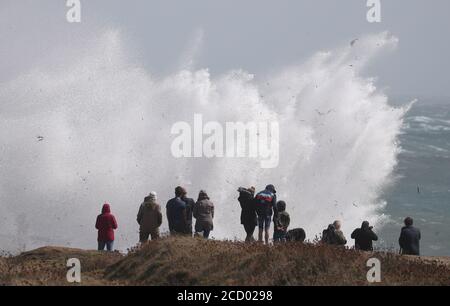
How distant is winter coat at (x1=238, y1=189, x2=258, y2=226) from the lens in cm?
1798

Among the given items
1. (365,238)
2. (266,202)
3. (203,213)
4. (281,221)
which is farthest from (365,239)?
(203,213)

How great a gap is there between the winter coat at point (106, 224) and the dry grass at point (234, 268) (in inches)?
50.2

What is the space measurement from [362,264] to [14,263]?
893 cm

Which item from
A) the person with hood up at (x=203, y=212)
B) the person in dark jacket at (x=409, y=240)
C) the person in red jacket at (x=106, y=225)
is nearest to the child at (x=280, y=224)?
the person with hood up at (x=203, y=212)

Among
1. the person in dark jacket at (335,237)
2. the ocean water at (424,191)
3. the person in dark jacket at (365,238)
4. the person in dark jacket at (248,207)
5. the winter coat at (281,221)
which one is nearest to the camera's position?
the person in dark jacket at (335,237)

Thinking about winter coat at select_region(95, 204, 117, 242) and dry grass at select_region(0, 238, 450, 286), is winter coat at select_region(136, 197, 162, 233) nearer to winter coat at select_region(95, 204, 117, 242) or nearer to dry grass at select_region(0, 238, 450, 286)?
winter coat at select_region(95, 204, 117, 242)

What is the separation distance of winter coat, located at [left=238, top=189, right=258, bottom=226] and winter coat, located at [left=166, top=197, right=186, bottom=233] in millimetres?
1606

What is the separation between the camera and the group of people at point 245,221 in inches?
667

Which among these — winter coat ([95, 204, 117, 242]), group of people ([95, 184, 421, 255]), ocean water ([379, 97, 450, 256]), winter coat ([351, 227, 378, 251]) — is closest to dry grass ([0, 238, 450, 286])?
group of people ([95, 184, 421, 255])

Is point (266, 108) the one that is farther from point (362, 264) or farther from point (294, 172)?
point (362, 264)

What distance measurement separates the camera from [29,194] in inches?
2291

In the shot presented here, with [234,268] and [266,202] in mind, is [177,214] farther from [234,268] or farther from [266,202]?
[234,268]

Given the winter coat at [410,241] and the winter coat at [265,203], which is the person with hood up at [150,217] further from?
the winter coat at [410,241]

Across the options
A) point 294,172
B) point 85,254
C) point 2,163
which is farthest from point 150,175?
point 85,254
